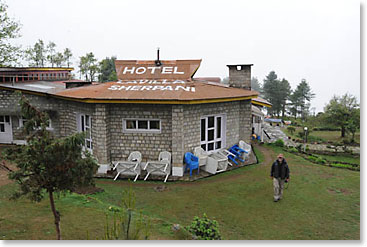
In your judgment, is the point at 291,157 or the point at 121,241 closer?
the point at 121,241

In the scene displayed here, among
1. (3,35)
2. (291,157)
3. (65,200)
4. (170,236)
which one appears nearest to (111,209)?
(65,200)

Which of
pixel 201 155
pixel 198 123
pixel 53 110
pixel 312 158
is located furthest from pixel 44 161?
pixel 312 158

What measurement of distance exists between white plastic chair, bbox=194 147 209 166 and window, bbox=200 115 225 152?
1.74 ft

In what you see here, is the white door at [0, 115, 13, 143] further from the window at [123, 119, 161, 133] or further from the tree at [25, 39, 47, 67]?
the tree at [25, 39, 47, 67]

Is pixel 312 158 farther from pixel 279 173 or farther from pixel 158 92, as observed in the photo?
pixel 158 92

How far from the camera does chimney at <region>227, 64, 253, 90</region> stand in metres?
15.0

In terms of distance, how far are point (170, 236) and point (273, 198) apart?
4224 mm

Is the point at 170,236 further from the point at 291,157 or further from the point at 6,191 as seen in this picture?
the point at 291,157

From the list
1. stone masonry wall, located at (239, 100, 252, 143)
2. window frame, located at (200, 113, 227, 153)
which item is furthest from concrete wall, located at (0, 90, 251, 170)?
stone masonry wall, located at (239, 100, 252, 143)

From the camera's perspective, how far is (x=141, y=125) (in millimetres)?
11766

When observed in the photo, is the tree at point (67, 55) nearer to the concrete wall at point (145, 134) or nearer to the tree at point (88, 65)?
the tree at point (88, 65)

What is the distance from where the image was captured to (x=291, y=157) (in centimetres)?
1528

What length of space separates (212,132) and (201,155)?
155 cm

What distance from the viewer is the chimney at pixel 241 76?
590 inches
